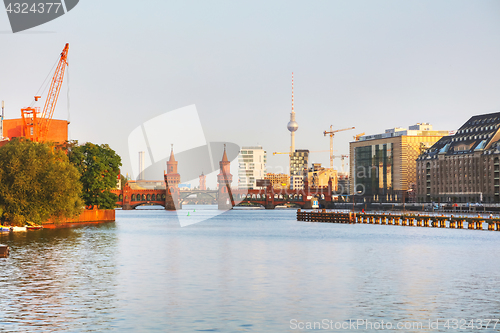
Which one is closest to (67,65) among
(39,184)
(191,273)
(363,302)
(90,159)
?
(90,159)

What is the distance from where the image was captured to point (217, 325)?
2975 centimetres

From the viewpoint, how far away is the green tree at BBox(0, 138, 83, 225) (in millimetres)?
95250

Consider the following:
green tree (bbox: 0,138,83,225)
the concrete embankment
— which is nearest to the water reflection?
green tree (bbox: 0,138,83,225)

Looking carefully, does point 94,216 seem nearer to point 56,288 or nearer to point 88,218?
point 88,218

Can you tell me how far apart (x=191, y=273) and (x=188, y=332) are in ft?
72.6

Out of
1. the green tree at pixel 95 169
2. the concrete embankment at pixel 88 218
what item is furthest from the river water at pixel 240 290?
the green tree at pixel 95 169

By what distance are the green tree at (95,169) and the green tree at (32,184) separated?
28227mm

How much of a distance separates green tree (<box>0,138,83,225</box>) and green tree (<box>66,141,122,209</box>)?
28.2 metres

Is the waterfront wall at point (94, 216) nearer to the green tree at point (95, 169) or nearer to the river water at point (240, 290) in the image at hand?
the green tree at point (95, 169)

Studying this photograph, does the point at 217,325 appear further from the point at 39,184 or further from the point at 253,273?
the point at 39,184

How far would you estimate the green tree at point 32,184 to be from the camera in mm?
95250

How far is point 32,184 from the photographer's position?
9625 cm

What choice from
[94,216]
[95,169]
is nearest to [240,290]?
[95,169]

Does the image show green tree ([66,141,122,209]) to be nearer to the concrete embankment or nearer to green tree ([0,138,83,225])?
the concrete embankment
